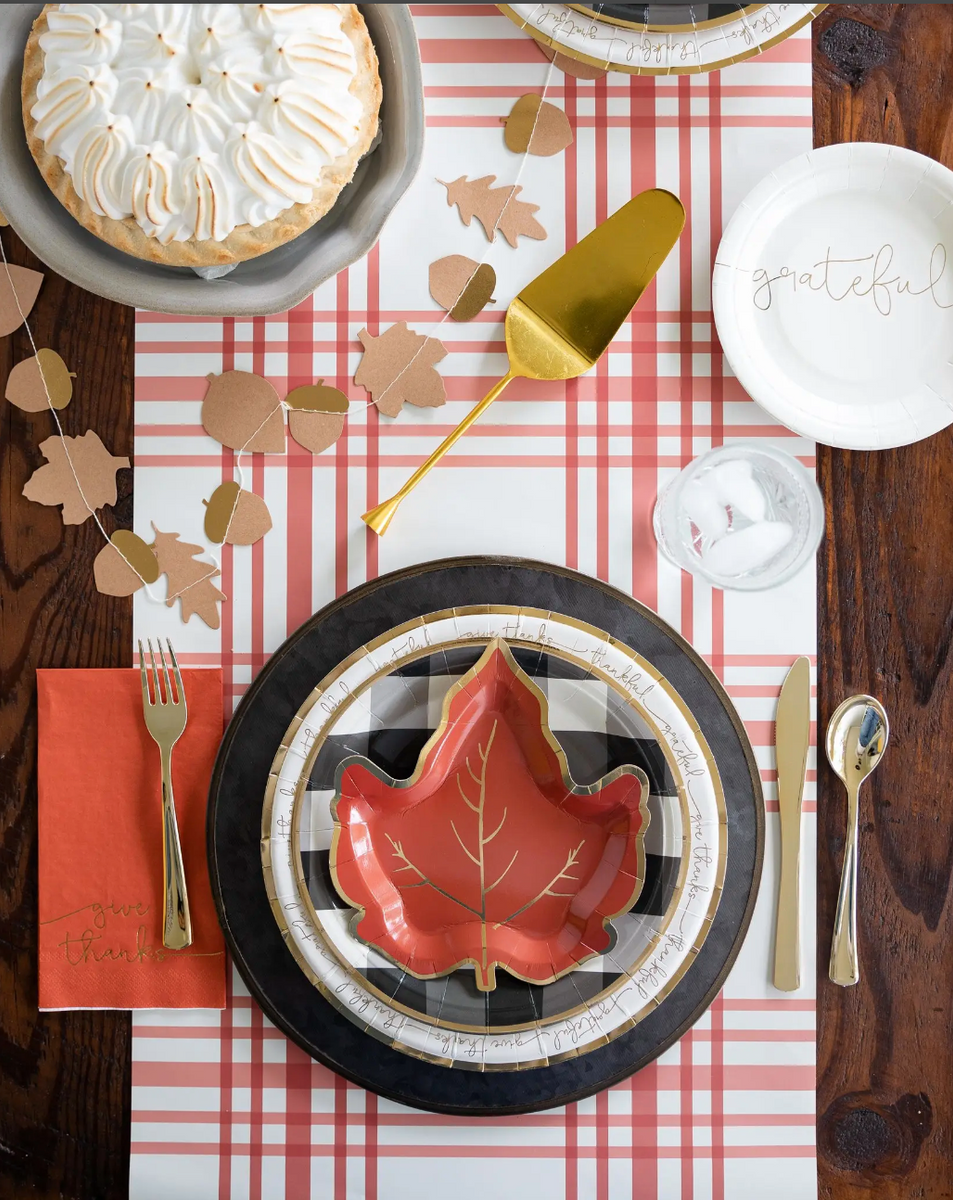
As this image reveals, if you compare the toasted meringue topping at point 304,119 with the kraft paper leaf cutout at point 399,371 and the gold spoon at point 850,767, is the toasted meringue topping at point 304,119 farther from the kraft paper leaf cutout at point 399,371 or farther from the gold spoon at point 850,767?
the gold spoon at point 850,767

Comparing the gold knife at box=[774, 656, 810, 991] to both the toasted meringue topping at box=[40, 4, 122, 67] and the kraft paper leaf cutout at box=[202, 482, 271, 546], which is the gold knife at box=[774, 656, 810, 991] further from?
the toasted meringue topping at box=[40, 4, 122, 67]

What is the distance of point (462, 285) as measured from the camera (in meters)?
0.76

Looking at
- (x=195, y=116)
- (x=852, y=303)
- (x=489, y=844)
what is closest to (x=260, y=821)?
(x=489, y=844)

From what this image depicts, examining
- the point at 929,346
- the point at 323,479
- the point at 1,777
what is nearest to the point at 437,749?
Answer: the point at 323,479

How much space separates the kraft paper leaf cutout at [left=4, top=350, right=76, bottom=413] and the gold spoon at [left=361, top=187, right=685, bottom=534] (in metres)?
0.31

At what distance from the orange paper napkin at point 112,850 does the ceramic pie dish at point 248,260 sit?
0.31 m

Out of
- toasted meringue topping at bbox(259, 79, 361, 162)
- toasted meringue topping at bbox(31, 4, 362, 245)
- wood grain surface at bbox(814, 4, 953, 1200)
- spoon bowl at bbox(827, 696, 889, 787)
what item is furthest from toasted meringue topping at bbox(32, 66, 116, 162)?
spoon bowl at bbox(827, 696, 889, 787)

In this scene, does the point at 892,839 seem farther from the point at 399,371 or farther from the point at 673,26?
the point at 673,26

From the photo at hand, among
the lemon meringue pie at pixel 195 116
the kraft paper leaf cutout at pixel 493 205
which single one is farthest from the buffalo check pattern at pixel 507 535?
the lemon meringue pie at pixel 195 116

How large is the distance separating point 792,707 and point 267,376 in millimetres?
536

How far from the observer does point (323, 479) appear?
77 centimetres

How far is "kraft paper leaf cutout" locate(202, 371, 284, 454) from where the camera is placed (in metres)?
0.77

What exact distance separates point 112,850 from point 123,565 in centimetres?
25

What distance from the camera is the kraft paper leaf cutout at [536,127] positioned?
756 mm
